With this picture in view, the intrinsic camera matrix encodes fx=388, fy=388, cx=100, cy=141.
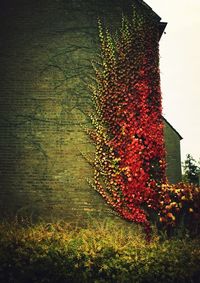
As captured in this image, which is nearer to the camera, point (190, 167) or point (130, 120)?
point (130, 120)

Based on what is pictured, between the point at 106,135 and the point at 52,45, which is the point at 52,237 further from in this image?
the point at 52,45

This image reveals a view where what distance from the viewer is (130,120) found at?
11.0 meters

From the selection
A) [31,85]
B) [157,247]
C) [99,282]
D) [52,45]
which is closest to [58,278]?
[99,282]

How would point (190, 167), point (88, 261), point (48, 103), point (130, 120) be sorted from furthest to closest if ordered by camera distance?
point (190, 167) → point (48, 103) → point (130, 120) → point (88, 261)

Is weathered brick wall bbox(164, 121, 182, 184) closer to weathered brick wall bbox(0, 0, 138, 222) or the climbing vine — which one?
the climbing vine

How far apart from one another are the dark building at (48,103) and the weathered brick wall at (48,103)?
0.03m

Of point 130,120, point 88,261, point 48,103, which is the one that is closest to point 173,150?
point 130,120

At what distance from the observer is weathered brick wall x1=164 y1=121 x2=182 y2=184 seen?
84.1ft

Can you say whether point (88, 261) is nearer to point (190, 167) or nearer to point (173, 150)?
point (173, 150)

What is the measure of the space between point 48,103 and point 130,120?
251 centimetres

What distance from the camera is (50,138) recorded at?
11391 mm

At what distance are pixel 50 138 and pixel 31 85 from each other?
1710 mm

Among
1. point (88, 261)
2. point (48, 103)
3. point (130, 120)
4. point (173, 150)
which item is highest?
point (48, 103)

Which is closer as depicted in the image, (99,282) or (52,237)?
(99,282)
